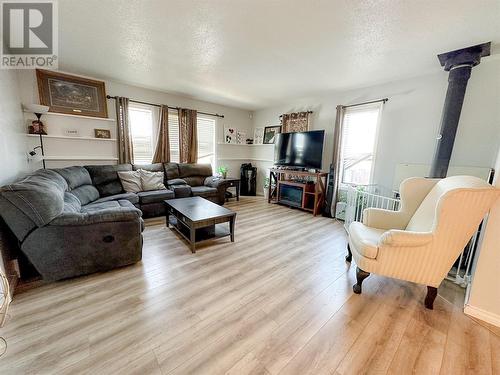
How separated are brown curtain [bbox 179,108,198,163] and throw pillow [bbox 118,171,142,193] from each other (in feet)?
3.92

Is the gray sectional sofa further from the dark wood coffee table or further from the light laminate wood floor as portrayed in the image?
the dark wood coffee table

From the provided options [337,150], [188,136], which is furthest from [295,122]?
[188,136]

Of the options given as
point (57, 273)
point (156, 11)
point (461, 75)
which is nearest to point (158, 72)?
point (156, 11)

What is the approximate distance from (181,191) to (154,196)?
52cm

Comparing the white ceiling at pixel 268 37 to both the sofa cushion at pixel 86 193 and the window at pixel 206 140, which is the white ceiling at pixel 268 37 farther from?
the sofa cushion at pixel 86 193

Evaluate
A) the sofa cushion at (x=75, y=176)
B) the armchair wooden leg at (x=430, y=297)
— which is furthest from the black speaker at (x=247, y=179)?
the armchair wooden leg at (x=430, y=297)

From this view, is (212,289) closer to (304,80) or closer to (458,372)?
(458,372)

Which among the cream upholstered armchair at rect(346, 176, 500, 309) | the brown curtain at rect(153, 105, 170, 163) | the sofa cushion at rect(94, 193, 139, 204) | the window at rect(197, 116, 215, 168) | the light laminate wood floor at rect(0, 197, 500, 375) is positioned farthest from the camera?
the window at rect(197, 116, 215, 168)

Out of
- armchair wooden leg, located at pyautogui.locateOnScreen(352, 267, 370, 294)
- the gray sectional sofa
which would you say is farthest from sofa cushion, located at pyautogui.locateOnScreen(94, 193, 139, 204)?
armchair wooden leg, located at pyautogui.locateOnScreen(352, 267, 370, 294)

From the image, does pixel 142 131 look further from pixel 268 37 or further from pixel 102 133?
pixel 268 37

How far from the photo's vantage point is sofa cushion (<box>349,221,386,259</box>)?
167cm

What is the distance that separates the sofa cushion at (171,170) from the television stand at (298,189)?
2234 mm

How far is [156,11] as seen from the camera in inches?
70.6

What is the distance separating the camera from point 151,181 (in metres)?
3.85
